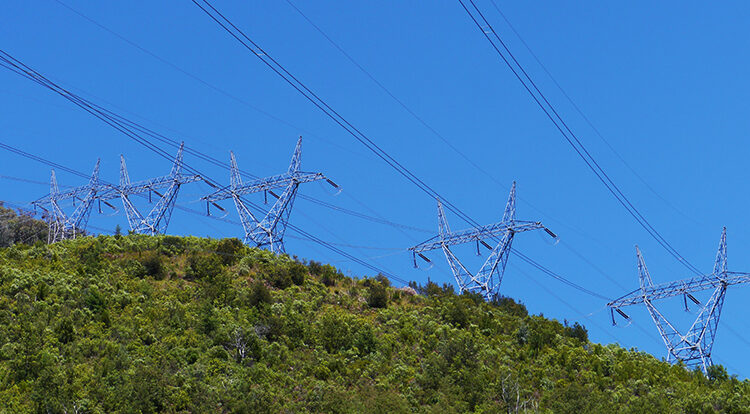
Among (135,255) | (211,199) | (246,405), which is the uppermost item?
(211,199)

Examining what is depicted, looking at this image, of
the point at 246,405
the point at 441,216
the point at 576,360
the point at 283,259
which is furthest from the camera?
the point at 441,216

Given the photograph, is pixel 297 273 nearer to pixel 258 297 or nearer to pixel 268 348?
pixel 258 297

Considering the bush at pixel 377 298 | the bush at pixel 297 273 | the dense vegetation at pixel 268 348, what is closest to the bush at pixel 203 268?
the dense vegetation at pixel 268 348

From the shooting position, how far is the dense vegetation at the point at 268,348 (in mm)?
37750

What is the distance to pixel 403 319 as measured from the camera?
5144 centimetres

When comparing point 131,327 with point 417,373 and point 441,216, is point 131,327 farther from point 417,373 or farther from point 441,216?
point 441,216

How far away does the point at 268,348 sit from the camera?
44000 millimetres

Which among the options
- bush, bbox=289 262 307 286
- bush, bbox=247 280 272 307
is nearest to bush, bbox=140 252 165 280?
bush, bbox=247 280 272 307

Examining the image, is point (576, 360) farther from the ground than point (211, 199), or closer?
closer

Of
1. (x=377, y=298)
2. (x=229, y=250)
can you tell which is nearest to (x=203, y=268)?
(x=229, y=250)

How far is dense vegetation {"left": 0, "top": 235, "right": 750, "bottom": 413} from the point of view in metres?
37.8

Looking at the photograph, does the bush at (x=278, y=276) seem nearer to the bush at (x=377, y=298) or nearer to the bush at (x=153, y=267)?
the bush at (x=377, y=298)

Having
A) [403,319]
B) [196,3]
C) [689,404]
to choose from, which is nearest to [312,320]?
[403,319]

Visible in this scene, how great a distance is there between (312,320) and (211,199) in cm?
2410
